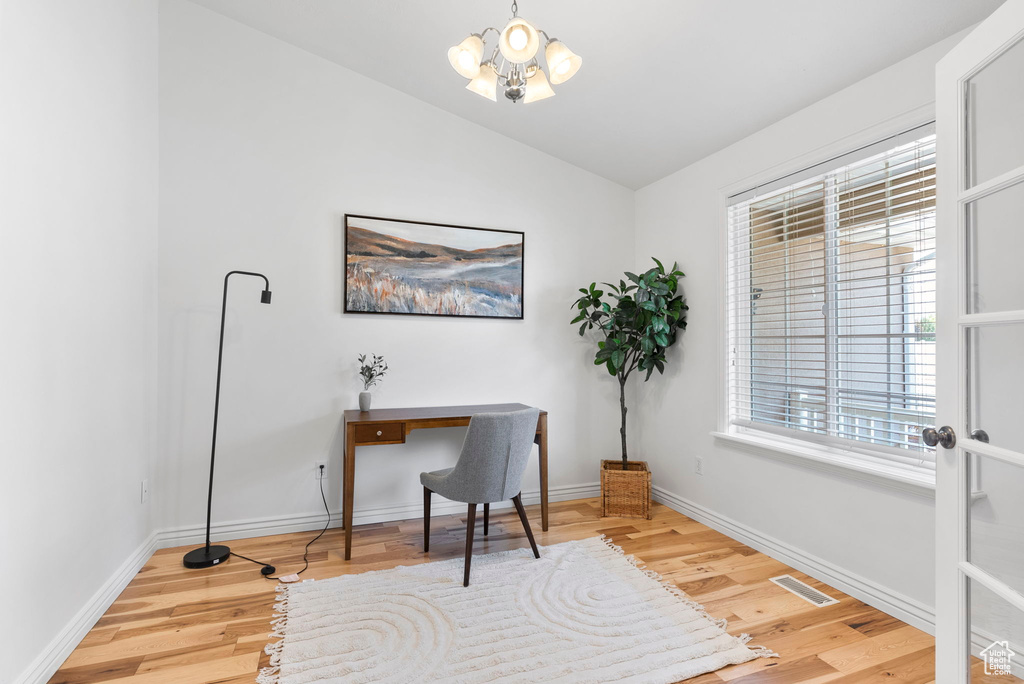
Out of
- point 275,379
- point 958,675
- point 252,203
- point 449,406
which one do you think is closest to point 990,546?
point 958,675

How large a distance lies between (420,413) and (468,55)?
1.94 meters

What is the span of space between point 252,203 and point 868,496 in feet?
11.6

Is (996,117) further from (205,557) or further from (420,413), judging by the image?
(205,557)

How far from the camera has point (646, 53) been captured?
2443mm

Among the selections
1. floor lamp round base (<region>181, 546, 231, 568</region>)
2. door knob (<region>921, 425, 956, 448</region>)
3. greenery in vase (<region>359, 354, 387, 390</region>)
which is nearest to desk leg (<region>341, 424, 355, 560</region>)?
greenery in vase (<region>359, 354, 387, 390</region>)

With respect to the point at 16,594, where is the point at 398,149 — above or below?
above

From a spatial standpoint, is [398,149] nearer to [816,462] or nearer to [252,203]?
[252,203]

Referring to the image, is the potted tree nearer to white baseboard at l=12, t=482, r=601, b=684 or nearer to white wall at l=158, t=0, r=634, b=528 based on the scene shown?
white wall at l=158, t=0, r=634, b=528

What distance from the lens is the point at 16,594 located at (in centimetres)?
154

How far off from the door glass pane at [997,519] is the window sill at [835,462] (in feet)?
2.53

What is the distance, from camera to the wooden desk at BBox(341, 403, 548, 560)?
268cm

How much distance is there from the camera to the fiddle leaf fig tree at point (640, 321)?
11.0ft

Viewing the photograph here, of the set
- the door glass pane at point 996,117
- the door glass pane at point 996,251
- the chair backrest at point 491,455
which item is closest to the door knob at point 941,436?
the door glass pane at point 996,251

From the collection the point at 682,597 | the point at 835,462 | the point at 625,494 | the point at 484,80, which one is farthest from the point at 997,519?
the point at 625,494
